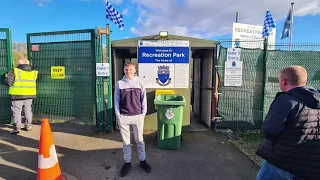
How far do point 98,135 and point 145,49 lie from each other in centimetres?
255

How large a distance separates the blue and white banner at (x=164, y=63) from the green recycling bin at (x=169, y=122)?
1.26 meters

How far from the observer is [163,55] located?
5.48 m

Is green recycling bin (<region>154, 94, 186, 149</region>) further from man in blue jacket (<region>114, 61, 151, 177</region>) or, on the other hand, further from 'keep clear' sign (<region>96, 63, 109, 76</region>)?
'keep clear' sign (<region>96, 63, 109, 76</region>)

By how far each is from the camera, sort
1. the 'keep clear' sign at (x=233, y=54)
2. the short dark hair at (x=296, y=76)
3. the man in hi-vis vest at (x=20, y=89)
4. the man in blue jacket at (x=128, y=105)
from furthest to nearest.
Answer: the 'keep clear' sign at (x=233, y=54)
the man in hi-vis vest at (x=20, y=89)
the man in blue jacket at (x=128, y=105)
the short dark hair at (x=296, y=76)

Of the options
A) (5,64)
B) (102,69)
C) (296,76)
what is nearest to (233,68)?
(102,69)

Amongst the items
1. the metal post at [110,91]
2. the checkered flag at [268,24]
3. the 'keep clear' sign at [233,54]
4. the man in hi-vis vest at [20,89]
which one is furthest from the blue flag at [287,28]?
the man in hi-vis vest at [20,89]

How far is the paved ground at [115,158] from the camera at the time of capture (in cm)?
354

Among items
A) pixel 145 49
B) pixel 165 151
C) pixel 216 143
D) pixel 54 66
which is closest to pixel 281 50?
pixel 216 143

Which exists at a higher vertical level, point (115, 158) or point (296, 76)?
point (296, 76)

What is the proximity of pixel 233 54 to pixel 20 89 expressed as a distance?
5597 mm

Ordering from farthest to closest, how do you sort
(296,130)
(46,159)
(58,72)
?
1. (58,72)
2. (46,159)
3. (296,130)

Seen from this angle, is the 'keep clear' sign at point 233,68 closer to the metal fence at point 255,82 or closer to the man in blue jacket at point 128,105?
the metal fence at point 255,82

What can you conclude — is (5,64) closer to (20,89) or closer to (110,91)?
(20,89)

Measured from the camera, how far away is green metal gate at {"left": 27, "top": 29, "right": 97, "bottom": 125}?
5.56 meters
